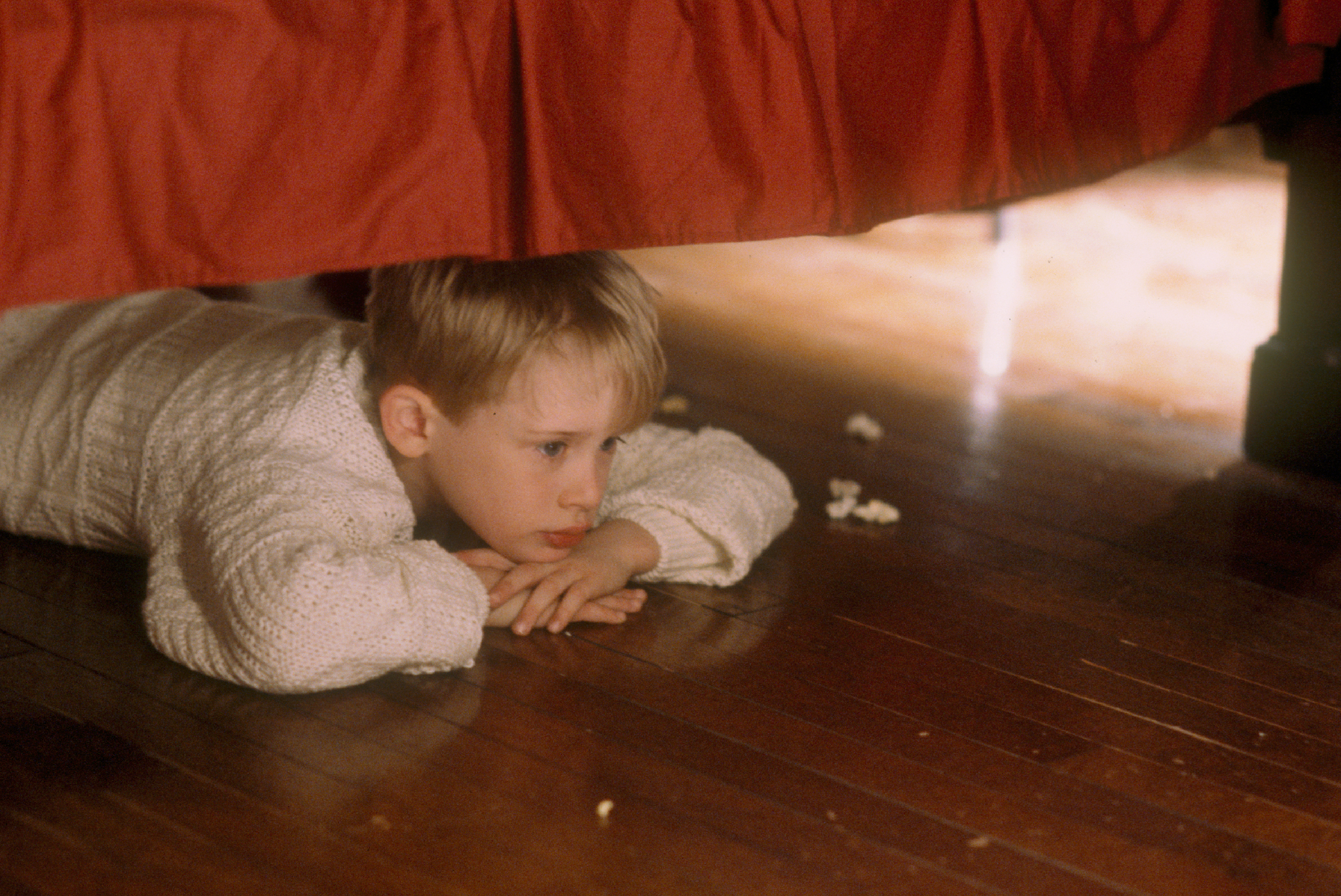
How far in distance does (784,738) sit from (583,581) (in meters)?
0.24

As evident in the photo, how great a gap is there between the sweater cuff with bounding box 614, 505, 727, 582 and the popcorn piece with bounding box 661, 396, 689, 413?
1.67 feet

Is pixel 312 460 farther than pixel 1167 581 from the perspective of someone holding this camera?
No

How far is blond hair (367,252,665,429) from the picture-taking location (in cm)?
107

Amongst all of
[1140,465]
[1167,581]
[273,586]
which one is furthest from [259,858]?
[1140,465]

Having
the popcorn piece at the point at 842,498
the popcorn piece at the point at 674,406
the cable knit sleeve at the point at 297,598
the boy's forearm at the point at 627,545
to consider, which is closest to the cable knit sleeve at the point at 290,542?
the cable knit sleeve at the point at 297,598

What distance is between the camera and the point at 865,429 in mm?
1677

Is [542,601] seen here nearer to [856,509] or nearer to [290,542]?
[290,542]

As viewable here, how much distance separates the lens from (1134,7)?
128cm

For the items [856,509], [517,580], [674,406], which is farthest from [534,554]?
[674,406]

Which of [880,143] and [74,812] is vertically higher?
[880,143]

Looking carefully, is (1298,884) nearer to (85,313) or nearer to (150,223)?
(150,223)

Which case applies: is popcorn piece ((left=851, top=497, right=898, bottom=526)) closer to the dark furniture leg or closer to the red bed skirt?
the red bed skirt

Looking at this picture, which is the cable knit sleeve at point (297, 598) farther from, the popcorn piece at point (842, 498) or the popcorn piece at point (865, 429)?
the popcorn piece at point (865, 429)

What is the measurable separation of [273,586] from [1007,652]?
0.57 metres
